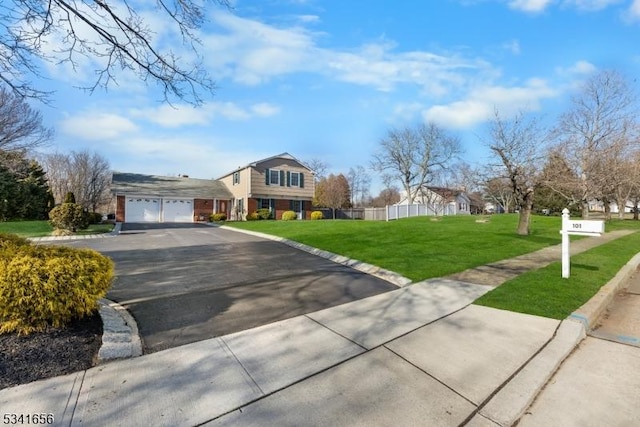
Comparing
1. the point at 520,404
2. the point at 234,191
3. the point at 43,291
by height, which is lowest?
the point at 520,404

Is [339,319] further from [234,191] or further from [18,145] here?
[234,191]

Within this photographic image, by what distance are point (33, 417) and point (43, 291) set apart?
1.49 meters

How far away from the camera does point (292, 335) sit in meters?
3.58

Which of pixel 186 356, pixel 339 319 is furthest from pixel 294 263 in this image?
pixel 186 356

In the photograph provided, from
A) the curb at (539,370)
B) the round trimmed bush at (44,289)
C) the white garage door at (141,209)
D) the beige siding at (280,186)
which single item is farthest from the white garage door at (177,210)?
the curb at (539,370)

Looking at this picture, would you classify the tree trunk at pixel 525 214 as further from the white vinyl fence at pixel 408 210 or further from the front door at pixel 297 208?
the front door at pixel 297 208

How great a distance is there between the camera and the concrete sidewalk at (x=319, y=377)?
2.24 metres

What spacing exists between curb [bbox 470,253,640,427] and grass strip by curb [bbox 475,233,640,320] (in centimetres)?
18

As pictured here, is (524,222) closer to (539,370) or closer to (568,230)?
(568,230)

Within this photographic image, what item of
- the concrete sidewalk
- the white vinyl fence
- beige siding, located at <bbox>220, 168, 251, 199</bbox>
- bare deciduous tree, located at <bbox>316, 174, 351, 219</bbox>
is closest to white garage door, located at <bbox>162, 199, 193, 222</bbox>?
beige siding, located at <bbox>220, 168, 251, 199</bbox>

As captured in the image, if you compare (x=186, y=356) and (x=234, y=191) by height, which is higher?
(x=234, y=191)

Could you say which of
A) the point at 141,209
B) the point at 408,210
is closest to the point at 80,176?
the point at 141,209

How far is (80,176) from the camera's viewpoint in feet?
106

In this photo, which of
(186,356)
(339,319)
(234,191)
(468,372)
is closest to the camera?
(468,372)
